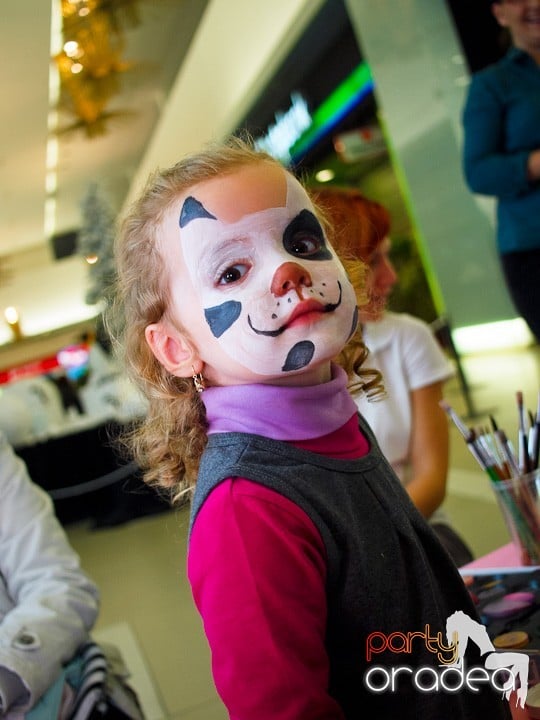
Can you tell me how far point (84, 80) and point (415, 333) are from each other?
5845 millimetres

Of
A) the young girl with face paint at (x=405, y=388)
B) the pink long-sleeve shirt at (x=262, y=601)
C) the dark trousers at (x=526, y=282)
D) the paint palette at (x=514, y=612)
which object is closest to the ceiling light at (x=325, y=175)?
the dark trousers at (x=526, y=282)

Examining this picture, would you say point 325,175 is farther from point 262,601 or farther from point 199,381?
point 262,601

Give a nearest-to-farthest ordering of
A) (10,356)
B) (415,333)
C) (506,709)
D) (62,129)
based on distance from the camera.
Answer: (506,709) < (415,333) < (62,129) < (10,356)

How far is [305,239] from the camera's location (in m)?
0.68

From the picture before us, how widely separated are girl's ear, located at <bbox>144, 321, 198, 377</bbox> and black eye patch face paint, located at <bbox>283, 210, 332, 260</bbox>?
0.12 m

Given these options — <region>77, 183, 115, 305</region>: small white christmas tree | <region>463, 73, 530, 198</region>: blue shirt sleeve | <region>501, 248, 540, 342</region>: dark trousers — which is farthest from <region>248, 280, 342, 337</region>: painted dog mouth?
<region>77, 183, 115, 305</region>: small white christmas tree

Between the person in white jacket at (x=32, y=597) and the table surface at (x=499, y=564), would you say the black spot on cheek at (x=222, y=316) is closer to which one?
the table surface at (x=499, y=564)

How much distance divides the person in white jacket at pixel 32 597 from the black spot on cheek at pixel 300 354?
0.63 meters

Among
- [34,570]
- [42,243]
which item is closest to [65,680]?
[34,570]

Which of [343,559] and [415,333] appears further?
[415,333]

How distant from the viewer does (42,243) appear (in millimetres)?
11930

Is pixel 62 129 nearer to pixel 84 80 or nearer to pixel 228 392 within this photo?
pixel 84 80

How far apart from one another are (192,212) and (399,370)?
88 cm

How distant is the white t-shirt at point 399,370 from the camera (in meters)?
1.46
